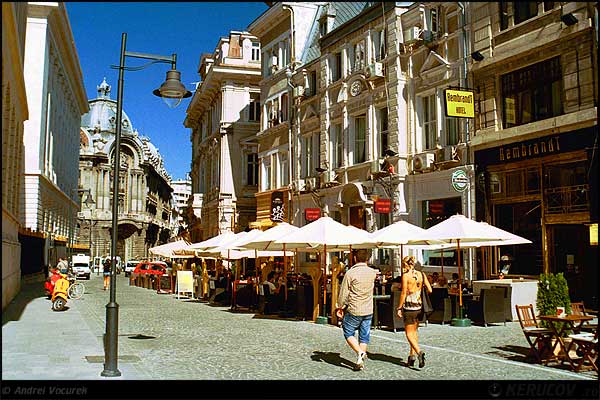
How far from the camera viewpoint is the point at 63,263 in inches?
1182

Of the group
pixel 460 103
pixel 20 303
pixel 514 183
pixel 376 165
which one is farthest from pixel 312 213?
pixel 20 303

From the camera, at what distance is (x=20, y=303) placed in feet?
78.5

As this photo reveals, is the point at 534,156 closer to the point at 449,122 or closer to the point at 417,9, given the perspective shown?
the point at 449,122

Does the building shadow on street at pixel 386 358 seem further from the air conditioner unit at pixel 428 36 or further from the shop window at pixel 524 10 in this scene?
the air conditioner unit at pixel 428 36

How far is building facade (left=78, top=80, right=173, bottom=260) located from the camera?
317 feet

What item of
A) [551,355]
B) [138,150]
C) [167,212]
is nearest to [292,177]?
[551,355]

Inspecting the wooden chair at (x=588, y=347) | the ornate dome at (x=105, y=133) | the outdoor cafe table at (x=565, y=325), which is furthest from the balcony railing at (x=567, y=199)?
the ornate dome at (x=105, y=133)

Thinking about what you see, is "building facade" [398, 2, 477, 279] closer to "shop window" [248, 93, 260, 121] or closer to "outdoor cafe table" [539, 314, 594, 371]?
"outdoor cafe table" [539, 314, 594, 371]

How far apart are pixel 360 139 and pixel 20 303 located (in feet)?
49.3

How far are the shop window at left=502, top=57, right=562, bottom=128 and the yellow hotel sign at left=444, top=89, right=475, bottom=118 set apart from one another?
1.03m

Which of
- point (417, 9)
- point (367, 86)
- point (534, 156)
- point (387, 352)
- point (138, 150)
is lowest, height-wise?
point (387, 352)

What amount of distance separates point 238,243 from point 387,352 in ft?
35.2

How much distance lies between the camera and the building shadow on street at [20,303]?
18.9 meters

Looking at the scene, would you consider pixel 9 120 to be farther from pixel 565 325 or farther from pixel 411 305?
pixel 565 325
